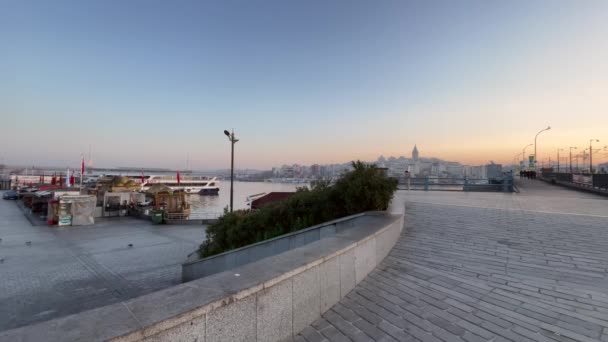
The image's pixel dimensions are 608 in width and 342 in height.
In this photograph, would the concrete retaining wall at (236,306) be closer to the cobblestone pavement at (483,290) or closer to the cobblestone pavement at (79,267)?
the cobblestone pavement at (483,290)

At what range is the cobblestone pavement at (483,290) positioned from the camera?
2.83m

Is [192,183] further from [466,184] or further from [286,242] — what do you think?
[286,242]

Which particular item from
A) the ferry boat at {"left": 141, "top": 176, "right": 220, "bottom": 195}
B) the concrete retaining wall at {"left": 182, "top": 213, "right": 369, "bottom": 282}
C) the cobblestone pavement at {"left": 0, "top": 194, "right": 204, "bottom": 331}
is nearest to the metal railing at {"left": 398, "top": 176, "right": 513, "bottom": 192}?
the concrete retaining wall at {"left": 182, "top": 213, "right": 369, "bottom": 282}

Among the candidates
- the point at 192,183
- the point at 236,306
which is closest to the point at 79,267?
the point at 236,306

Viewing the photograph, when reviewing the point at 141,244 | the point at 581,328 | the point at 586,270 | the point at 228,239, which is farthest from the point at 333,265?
the point at 141,244

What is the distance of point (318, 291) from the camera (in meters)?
3.17

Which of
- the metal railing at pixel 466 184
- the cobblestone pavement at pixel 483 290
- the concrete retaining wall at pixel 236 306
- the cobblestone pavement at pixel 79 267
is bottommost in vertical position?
the cobblestone pavement at pixel 79 267

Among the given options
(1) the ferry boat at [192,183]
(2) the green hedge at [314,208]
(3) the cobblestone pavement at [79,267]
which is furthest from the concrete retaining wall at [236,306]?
(1) the ferry boat at [192,183]

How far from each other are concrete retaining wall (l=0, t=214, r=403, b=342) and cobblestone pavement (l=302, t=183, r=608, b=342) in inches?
11.1

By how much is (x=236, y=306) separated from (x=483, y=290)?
124 inches

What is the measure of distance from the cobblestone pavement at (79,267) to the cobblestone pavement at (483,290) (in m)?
7.73

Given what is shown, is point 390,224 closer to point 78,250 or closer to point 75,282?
point 75,282

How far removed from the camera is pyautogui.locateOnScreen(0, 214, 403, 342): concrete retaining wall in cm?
178

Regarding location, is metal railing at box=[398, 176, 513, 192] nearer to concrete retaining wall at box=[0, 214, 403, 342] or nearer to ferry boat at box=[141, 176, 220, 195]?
concrete retaining wall at box=[0, 214, 403, 342]
